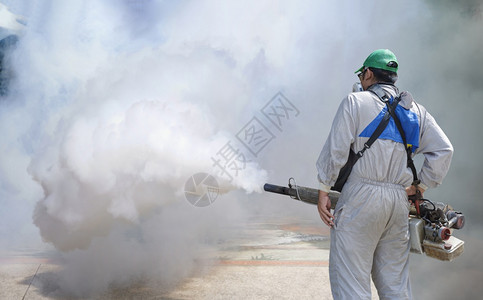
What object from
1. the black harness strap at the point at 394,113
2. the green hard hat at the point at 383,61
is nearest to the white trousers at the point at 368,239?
the black harness strap at the point at 394,113

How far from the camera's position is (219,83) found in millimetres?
7734

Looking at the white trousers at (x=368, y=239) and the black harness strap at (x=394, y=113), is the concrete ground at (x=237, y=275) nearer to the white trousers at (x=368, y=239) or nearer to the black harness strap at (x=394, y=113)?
the white trousers at (x=368, y=239)

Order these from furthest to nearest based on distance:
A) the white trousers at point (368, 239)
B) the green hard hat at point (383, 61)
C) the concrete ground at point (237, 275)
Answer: the concrete ground at point (237, 275)
the green hard hat at point (383, 61)
the white trousers at point (368, 239)

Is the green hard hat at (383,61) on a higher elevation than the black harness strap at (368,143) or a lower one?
higher

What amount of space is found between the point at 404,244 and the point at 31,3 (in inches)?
286

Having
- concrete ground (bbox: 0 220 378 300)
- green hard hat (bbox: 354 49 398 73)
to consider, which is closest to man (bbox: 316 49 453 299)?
green hard hat (bbox: 354 49 398 73)

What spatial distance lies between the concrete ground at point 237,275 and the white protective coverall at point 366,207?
1610 millimetres

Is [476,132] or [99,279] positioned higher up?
[476,132]

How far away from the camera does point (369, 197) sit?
7.15 ft

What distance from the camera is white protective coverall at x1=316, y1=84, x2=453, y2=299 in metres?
2.18

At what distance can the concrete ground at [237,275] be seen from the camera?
3.80 metres

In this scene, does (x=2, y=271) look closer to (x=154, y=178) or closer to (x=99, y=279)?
(x=99, y=279)

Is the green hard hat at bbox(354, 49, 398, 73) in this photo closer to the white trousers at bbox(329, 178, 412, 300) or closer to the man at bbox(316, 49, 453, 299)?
the man at bbox(316, 49, 453, 299)

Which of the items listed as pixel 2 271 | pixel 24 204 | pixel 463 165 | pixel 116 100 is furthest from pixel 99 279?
pixel 463 165
